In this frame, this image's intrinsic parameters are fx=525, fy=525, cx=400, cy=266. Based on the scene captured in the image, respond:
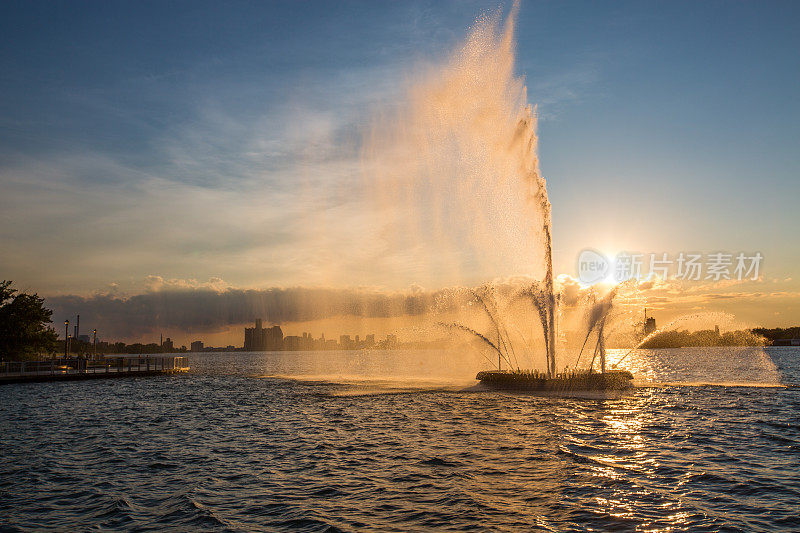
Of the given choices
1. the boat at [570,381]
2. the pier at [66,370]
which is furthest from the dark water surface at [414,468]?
the pier at [66,370]

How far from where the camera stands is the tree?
3561 inches

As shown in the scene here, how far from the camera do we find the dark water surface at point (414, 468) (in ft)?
55.1

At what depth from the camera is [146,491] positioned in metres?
20.5

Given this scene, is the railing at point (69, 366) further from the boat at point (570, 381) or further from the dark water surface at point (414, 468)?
the boat at point (570, 381)

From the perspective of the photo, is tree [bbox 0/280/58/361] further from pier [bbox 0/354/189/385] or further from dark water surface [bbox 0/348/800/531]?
dark water surface [bbox 0/348/800/531]

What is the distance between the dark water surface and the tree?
55.6m

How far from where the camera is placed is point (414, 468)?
2330cm

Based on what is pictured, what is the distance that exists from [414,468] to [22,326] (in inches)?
3738

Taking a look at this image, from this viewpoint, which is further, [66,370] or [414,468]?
[66,370]

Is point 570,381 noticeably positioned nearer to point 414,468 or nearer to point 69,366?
point 414,468

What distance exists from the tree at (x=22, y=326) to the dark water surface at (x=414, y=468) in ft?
183

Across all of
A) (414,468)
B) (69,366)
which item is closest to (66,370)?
(69,366)

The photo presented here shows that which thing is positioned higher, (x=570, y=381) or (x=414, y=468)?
(x=570, y=381)

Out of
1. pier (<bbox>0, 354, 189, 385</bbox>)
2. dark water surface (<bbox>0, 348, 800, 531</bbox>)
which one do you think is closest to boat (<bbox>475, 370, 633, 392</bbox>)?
dark water surface (<bbox>0, 348, 800, 531</bbox>)
